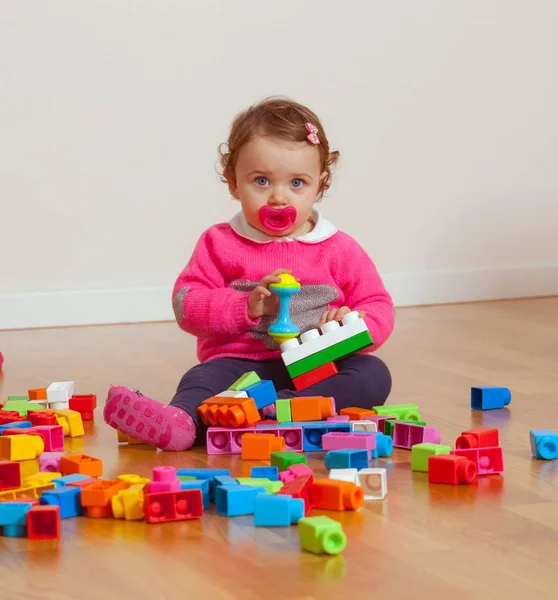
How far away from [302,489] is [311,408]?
37 cm

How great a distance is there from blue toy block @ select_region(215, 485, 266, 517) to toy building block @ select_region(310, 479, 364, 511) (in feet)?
0.19

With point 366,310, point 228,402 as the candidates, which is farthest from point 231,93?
point 228,402

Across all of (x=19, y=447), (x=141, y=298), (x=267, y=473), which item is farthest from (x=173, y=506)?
(x=141, y=298)

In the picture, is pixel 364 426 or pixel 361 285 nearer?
pixel 364 426

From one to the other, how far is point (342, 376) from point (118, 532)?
64 centimetres

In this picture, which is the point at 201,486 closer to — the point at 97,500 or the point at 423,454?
the point at 97,500

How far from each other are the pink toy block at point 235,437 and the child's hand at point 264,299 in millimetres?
260

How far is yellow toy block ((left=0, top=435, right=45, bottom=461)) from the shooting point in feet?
4.42

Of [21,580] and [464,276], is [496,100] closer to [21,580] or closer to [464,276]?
[464,276]

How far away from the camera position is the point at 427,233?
130 inches

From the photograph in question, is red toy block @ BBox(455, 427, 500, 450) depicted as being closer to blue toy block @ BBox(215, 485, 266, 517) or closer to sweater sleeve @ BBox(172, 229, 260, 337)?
blue toy block @ BBox(215, 485, 266, 517)

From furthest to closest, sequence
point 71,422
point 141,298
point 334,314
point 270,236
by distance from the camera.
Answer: point 141,298 → point 270,236 → point 334,314 → point 71,422

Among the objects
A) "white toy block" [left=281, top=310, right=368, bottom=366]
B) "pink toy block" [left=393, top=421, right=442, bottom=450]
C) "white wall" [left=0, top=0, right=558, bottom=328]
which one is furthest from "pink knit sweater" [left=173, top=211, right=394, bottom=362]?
"white wall" [left=0, top=0, right=558, bottom=328]

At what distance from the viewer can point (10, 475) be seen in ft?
3.83
